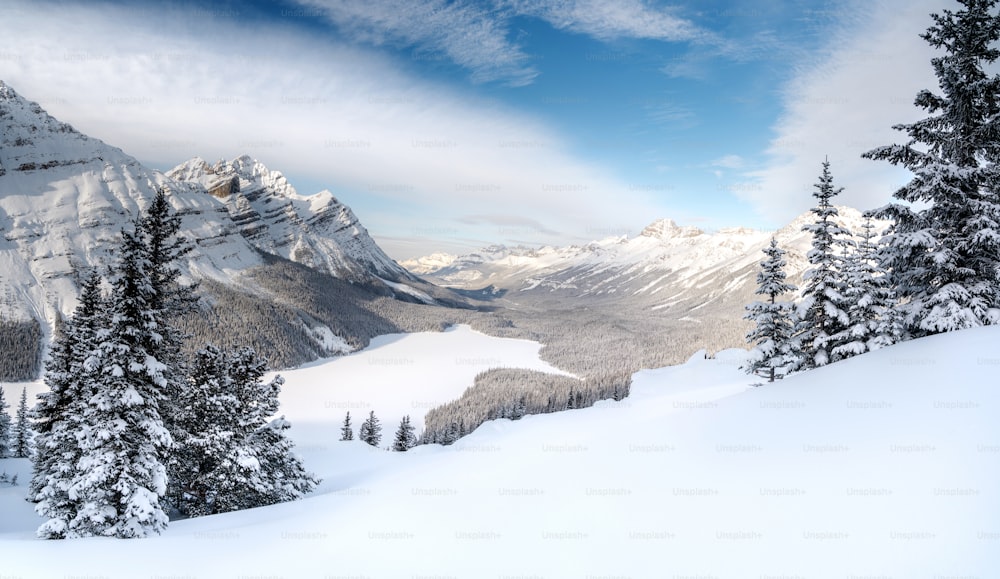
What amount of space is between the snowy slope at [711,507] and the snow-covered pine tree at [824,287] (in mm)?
11029

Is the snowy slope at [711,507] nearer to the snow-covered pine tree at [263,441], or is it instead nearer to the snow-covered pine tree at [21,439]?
the snow-covered pine tree at [263,441]

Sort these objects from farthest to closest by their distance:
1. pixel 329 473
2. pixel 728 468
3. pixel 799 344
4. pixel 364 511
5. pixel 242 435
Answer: pixel 329 473
pixel 799 344
pixel 242 435
pixel 364 511
pixel 728 468

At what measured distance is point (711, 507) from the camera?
26.0 feet

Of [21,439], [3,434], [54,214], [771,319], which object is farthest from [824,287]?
[54,214]

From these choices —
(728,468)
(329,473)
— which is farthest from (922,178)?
(329,473)

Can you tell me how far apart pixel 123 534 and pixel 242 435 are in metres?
7.93

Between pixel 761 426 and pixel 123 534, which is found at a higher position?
pixel 761 426

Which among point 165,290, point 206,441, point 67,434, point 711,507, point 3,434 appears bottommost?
point 3,434

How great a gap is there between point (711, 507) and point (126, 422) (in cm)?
1675

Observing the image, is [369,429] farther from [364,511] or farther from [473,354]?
[473,354]

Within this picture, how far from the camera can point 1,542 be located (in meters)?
9.52

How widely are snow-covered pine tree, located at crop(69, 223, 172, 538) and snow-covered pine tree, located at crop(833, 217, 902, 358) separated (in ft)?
91.4

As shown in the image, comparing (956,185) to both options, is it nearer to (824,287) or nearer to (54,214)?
(824,287)

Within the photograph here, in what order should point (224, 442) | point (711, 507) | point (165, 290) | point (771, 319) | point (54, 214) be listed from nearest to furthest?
point (711, 507) < point (165, 290) < point (224, 442) < point (771, 319) < point (54, 214)
